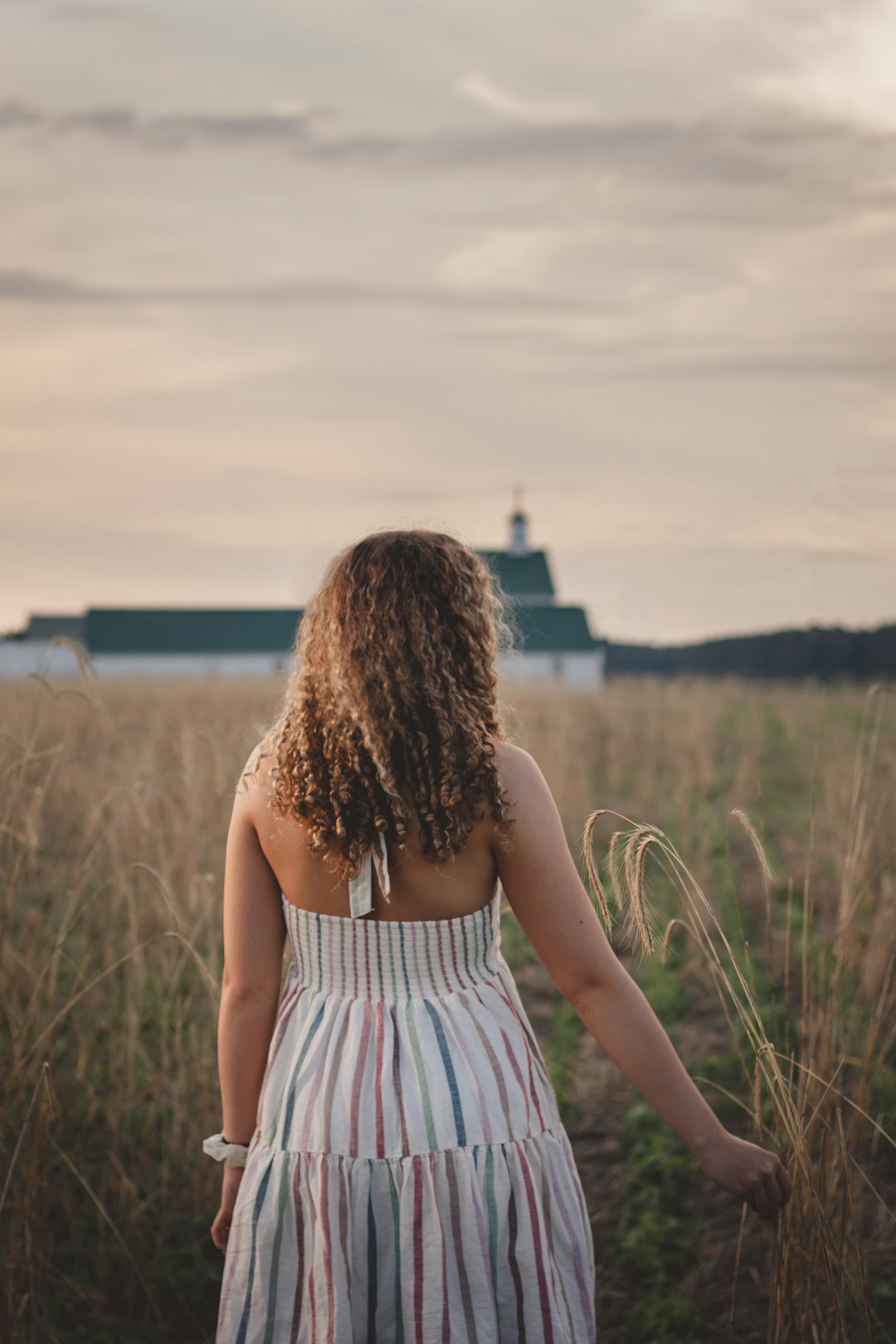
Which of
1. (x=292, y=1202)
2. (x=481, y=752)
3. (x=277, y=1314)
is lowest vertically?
(x=277, y=1314)

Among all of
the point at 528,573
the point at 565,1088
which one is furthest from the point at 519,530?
the point at 565,1088

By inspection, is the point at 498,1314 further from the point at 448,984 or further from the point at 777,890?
the point at 777,890

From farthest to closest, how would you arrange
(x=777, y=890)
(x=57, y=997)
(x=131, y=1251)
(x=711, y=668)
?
(x=711, y=668)
(x=777, y=890)
(x=57, y=997)
(x=131, y=1251)

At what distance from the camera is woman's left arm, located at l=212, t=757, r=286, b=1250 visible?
1523mm

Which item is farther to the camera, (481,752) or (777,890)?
(777,890)

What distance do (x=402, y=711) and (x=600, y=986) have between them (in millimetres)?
465

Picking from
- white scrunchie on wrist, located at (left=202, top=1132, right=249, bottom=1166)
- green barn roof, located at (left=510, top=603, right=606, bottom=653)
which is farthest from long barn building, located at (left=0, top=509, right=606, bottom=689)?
white scrunchie on wrist, located at (left=202, top=1132, right=249, bottom=1166)

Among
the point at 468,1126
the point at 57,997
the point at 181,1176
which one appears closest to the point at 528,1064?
the point at 468,1126

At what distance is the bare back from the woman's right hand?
1.47 ft

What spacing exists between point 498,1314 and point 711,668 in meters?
22.4

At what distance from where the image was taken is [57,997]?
362 cm

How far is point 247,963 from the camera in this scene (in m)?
1.53

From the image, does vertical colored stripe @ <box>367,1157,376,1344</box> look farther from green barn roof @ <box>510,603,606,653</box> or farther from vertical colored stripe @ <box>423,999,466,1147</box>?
green barn roof @ <box>510,603,606,653</box>

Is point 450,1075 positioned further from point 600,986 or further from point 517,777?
point 517,777
